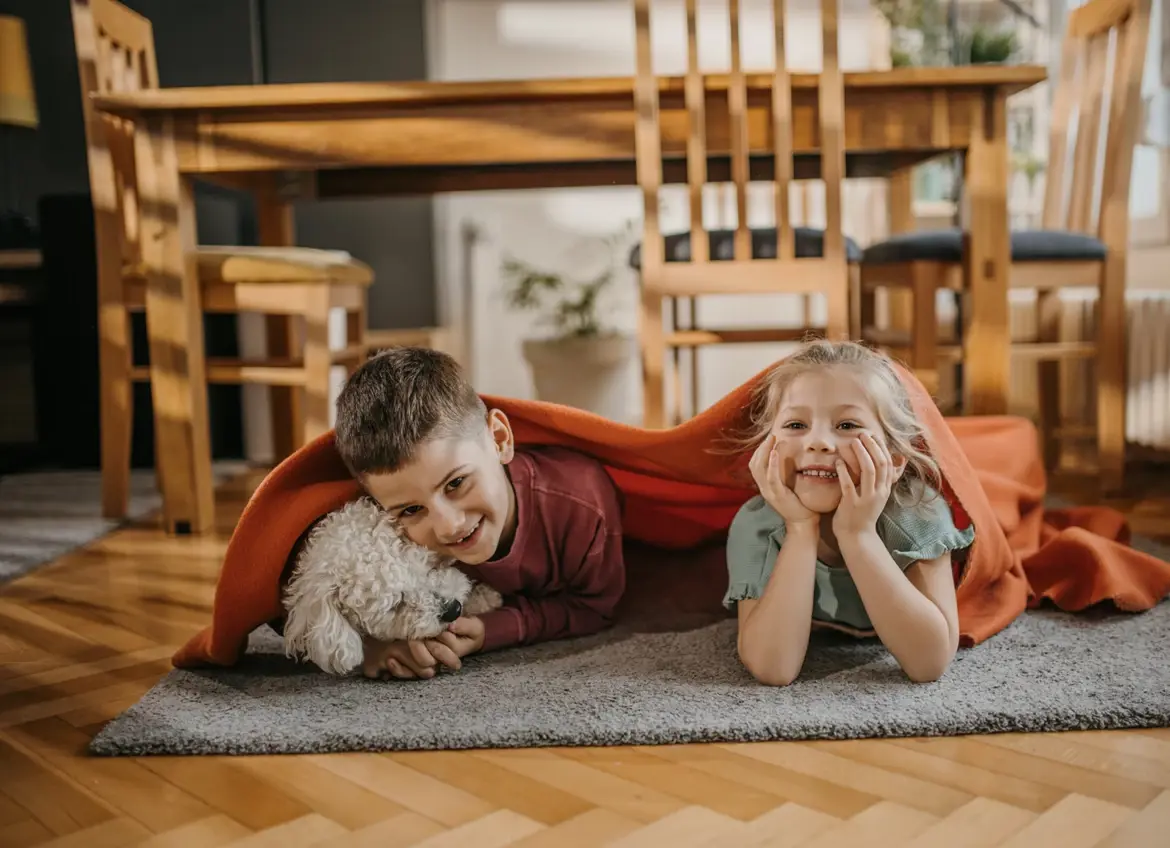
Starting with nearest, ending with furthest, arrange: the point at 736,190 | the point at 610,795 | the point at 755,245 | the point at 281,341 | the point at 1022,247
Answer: the point at 610,795, the point at 736,190, the point at 1022,247, the point at 755,245, the point at 281,341

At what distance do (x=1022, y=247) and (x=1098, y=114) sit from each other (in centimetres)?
62

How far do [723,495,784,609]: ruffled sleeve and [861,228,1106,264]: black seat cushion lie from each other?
1.13 m

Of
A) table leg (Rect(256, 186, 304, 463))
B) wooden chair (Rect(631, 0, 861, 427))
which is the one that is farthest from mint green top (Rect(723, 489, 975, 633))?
table leg (Rect(256, 186, 304, 463))

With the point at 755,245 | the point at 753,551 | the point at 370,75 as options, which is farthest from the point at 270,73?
the point at 753,551

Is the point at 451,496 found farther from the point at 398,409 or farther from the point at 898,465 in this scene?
the point at 898,465

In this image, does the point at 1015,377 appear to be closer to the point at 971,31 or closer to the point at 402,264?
the point at 971,31

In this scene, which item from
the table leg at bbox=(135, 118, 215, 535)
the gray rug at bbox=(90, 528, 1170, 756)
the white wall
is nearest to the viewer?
the gray rug at bbox=(90, 528, 1170, 756)

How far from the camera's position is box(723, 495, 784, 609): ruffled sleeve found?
115 centimetres

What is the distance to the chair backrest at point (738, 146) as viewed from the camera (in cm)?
192

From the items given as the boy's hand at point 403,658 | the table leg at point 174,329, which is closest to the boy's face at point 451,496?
the boy's hand at point 403,658

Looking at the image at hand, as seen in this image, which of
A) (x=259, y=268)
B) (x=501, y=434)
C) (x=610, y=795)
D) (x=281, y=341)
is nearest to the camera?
(x=610, y=795)

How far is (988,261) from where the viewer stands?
2037 millimetres

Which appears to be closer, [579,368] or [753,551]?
[753,551]

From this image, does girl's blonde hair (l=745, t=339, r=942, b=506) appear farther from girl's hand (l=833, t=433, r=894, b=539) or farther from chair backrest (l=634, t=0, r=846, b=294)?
chair backrest (l=634, t=0, r=846, b=294)
